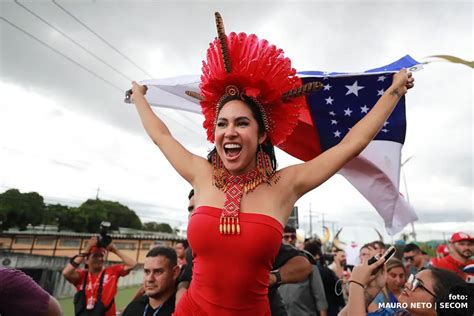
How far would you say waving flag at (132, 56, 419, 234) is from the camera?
2.65m

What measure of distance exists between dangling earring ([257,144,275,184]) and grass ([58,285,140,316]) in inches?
411

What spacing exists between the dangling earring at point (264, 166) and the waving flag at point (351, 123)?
1.29 m

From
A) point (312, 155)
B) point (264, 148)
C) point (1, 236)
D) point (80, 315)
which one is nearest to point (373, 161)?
point (312, 155)

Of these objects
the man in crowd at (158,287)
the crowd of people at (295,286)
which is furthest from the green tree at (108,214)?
the man in crowd at (158,287)

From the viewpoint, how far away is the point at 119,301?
12.1 metres

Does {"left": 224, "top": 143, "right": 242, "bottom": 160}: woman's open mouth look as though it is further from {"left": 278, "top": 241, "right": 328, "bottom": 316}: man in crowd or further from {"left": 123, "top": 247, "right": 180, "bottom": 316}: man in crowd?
{"left": 278, "top": 241, "right": 328, "bottom": 316}: man in crowd

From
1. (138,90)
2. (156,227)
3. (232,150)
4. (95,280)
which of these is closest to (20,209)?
(95,280)

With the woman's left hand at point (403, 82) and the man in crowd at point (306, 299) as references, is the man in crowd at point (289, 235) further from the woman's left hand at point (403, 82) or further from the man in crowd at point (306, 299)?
the woman's left hand at point (403, 82)

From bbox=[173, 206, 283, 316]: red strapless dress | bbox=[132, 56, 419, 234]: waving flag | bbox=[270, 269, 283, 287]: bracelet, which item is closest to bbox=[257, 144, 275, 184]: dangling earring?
bbox=[173, 206, 283, 316]: red strapless dress

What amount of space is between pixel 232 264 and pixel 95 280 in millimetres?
4114

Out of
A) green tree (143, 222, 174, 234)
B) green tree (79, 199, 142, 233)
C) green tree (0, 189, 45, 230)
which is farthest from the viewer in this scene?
green tree (143, 222, 174, 234)

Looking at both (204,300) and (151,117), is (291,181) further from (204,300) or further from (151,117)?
(151,117)

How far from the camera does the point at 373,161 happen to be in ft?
10.5

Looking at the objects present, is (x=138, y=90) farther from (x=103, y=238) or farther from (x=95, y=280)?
(x=103, y=238)
